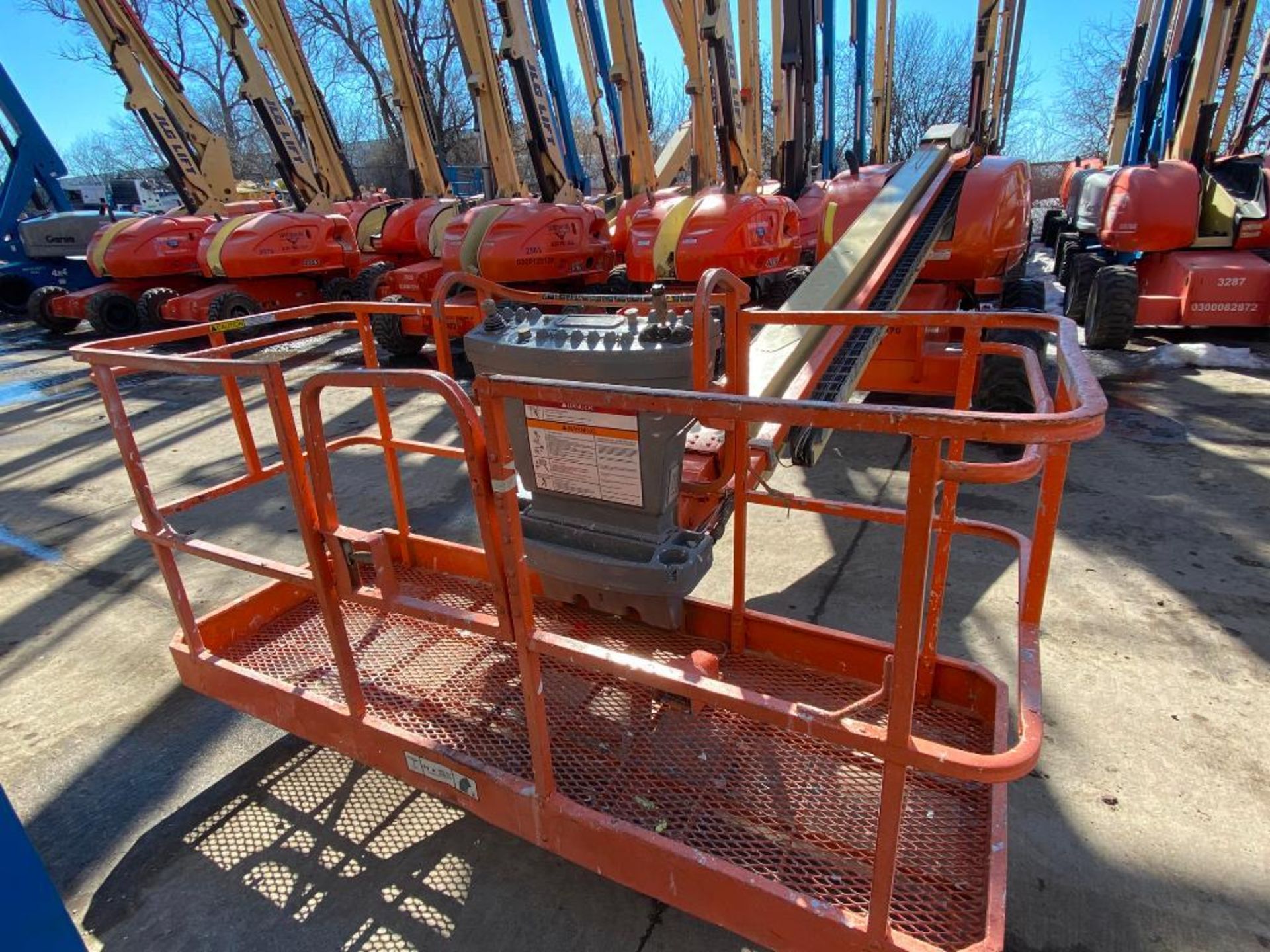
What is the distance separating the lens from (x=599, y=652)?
156cm

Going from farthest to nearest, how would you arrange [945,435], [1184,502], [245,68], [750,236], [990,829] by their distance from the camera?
[245,68] → [750,236] → [1184,502] → [990,829] → [945,435]

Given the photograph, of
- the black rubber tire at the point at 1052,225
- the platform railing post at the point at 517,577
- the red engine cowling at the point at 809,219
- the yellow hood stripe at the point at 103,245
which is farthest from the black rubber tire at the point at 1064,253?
the yellow hood stripe at the point at 103,245

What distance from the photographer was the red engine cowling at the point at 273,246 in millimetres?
9508

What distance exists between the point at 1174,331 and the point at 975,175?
4.27 metres

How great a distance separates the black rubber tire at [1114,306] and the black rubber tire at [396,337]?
7.04m

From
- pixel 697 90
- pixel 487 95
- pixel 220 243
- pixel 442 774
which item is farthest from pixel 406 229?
pixel 442 774

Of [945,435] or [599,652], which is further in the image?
[599,652]

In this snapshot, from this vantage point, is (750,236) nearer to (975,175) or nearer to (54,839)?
(975,175)

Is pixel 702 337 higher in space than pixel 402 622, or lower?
higher

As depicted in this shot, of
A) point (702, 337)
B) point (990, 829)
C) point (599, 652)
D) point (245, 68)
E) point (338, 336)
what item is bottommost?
point (338, 336)

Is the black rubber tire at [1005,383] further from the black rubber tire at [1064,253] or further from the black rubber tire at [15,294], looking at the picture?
the black rubber tire at [15,294]

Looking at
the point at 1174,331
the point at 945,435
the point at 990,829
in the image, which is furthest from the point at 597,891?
the point at 1174,331

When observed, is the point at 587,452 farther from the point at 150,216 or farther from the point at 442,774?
the point at 150,216

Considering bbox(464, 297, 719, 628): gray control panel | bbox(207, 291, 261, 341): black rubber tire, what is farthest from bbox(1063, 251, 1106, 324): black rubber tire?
bbox(207, 291, 261, 341): black rubber tire
